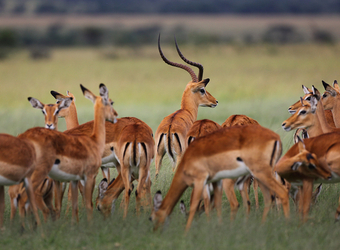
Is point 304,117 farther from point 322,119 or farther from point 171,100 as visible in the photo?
point 171,100

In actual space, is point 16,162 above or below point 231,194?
above

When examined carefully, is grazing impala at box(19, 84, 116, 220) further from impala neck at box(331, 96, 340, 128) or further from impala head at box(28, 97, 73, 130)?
impala neck at box(331, 96, 340, 128)

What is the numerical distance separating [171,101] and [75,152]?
69.8 ft

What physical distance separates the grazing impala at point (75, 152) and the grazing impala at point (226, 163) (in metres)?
0.94

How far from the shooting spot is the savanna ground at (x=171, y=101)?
4461 millimetres

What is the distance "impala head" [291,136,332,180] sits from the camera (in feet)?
16.0

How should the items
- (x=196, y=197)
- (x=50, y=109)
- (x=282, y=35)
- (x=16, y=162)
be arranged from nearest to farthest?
(x=16, y=162) → (x=196, y=197) → (x=50, y=109) → (x=282, y=35)

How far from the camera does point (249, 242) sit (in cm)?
431

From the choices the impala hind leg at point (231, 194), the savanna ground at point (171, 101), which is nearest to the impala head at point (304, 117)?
the savanna ground at point (171, 101)

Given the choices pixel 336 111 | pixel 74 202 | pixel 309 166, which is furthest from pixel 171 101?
pixel 309 166

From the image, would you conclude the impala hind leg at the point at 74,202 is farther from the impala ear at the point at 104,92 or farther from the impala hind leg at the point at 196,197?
the impala hind leg at the point at 196,197

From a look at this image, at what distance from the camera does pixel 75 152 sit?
5.20m

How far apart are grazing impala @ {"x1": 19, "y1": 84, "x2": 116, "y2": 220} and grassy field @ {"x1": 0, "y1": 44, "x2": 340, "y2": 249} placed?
0.42 metres

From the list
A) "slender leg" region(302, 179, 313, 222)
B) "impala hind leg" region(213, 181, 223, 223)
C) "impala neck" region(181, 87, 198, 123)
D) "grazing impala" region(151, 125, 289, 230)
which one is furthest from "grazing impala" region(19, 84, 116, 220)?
"impala neck" region(181, 87, 198, 123)
